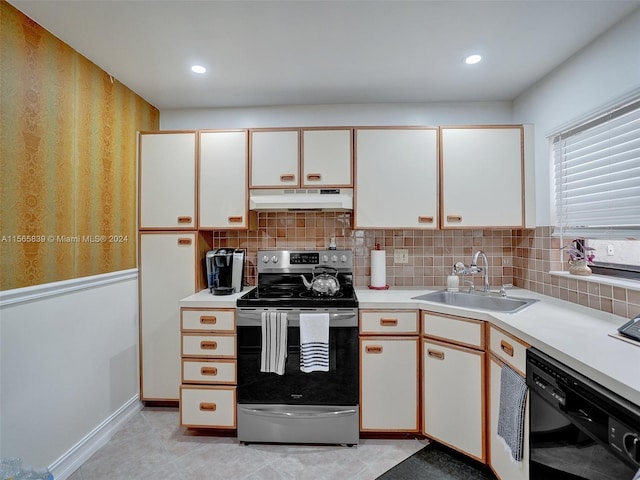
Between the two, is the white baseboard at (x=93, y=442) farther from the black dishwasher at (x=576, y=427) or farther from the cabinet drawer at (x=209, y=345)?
the black dishwasher at (x=576, y=427)

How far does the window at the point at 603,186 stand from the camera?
5.37 ft

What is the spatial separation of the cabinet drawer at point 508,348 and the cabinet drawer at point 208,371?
5.16 feet

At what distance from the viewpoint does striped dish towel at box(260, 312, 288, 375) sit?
2.03 meters

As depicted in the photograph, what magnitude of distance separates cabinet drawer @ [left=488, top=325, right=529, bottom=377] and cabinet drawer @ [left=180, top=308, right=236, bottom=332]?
5.10ft

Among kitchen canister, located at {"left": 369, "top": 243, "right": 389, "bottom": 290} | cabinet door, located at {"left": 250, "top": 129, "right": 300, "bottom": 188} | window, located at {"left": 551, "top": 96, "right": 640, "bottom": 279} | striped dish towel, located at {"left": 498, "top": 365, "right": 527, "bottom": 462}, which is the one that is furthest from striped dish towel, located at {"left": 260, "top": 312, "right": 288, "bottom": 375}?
window, located at {"left": 551, "top": 96, "right": 640, "bottom": 279}

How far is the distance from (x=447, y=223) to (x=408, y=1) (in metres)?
1.44

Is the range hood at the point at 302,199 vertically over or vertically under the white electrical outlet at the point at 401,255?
over

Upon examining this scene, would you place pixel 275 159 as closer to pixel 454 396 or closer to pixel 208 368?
pixel 208 368

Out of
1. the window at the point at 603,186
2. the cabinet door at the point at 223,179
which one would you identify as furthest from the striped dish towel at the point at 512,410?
the cabinet door at the point at 223,179

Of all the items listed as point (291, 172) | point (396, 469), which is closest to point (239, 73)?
point (291, 172)

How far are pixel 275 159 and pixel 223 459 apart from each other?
203 cm

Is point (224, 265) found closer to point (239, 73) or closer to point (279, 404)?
point (279, 404)

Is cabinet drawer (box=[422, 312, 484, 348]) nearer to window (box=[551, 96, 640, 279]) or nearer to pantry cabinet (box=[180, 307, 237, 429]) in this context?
window (box=[551, 96, 640, 279])

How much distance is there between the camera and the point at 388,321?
207cm
